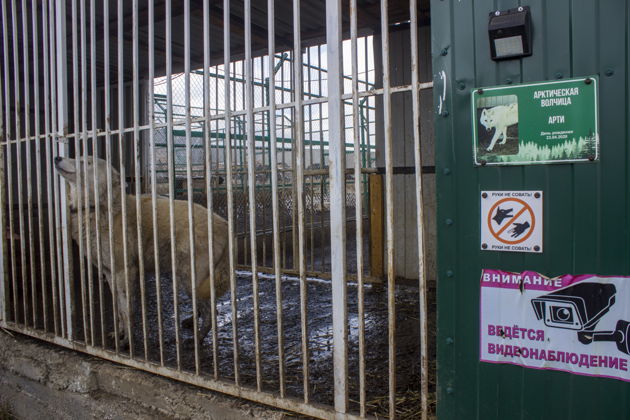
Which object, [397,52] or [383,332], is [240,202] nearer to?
[397,52]

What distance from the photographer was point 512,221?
1797 mm

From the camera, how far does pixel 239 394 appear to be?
2.79 metres

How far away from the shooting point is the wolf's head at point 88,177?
349 cm

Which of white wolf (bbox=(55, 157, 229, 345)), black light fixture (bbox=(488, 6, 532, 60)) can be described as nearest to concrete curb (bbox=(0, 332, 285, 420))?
white wolf (bbox=(55, 157, 229, 345))

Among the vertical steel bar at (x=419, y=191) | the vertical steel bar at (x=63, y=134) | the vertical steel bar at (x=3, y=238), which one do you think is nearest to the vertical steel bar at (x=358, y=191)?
the vertical steel bar at (x=419, y=191)

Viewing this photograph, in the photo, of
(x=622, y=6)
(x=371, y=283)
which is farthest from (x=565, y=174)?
(x=371, y=283)

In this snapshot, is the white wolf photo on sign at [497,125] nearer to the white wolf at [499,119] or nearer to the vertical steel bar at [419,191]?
the white wolf at [499,119]

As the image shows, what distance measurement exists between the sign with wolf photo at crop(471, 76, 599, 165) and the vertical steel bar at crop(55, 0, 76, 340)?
325cm

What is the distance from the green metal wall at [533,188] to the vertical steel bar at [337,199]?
0.53 m

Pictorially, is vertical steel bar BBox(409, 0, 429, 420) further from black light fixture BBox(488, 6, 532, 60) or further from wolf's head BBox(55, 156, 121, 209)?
wolf's head BBox(55, 156, 121, 209)

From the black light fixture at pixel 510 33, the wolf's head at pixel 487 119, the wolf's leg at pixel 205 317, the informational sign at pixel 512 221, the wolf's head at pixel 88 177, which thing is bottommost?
the wolf's leg at pixel 205 317

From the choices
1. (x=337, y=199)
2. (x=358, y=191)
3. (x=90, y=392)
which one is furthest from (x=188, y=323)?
(x=358, y=191)

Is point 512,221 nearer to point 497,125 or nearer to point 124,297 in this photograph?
point 497,125

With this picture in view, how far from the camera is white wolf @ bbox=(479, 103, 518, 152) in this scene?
1754mm
